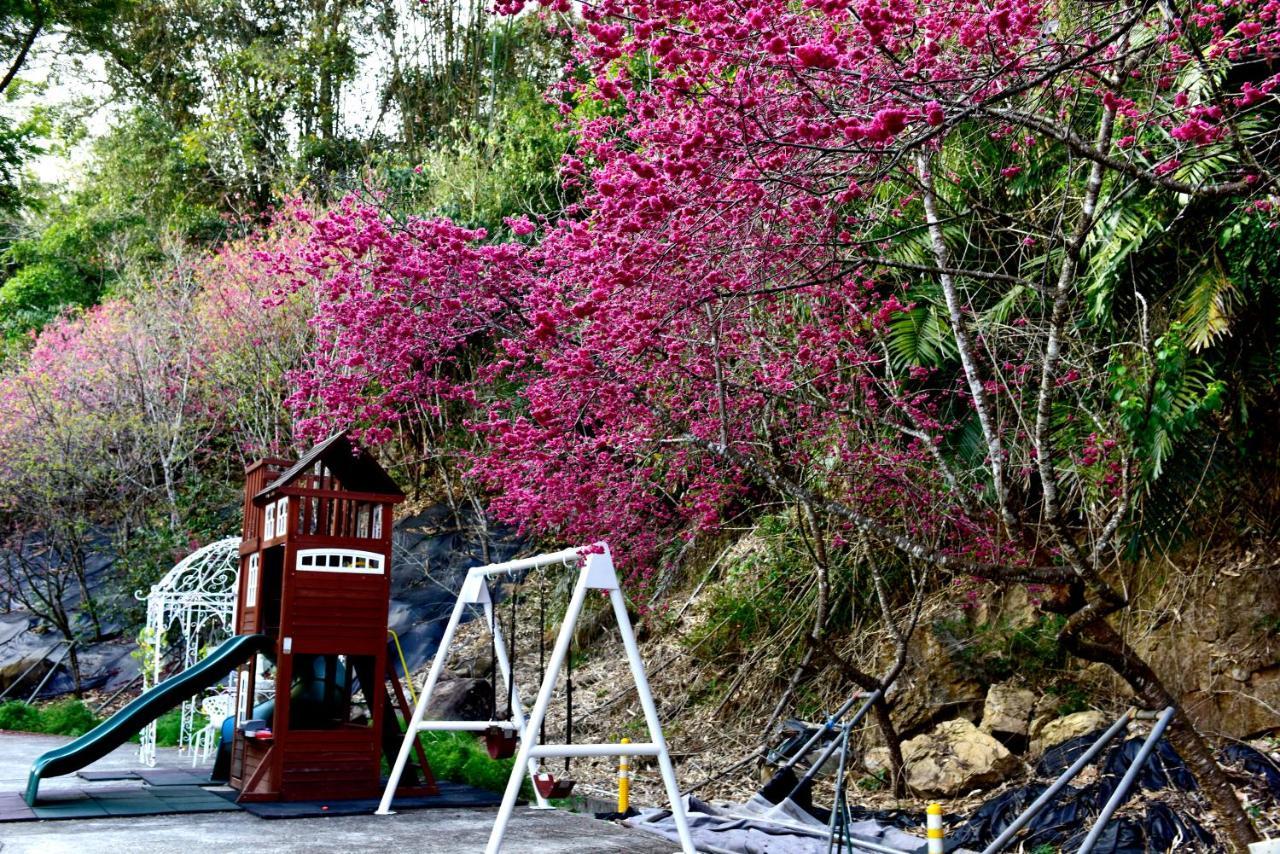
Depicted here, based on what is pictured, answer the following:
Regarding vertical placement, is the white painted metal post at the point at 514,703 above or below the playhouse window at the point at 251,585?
below

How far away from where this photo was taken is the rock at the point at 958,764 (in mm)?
6543

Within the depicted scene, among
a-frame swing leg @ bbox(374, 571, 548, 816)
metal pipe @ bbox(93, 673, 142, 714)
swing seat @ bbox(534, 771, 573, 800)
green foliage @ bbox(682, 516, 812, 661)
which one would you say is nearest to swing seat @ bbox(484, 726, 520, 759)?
a-frame swing leg @ bbox(374, 571, 548, 816)

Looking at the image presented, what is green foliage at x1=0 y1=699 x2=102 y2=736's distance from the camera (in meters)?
13.4

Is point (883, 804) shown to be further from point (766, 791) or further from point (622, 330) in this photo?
point (622, 330)

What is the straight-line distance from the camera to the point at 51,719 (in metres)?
13.6

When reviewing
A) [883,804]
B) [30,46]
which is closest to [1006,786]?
[883,804]

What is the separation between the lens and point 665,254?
4.95 m

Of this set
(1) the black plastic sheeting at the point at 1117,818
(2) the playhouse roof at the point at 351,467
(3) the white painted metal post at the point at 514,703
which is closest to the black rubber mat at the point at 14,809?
(2) the playhouse roof at the point at 351,467

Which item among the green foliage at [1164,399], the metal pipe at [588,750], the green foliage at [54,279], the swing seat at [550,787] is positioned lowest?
the swing seat at [550,787]

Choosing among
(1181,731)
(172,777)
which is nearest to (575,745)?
(1181,731)

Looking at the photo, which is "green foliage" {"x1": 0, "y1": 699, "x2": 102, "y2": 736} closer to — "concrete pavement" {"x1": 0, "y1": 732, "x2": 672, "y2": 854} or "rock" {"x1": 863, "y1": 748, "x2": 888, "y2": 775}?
"concrete pavement" {"x1": 0, "y1": 732, "x2": 672, "y2": 854}

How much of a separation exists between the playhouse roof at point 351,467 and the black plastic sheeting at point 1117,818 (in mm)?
4666

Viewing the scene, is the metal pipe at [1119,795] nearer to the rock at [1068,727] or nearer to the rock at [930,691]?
the rock at [1068,727]

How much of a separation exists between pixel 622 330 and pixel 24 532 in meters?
14.1
